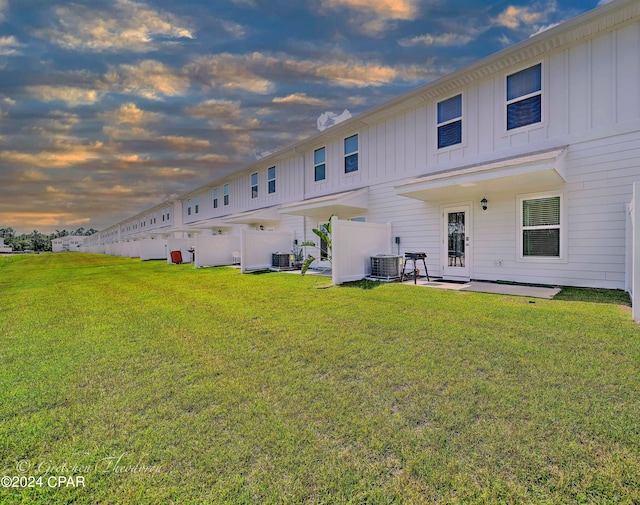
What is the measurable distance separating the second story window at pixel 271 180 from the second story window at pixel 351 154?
5.81 metres

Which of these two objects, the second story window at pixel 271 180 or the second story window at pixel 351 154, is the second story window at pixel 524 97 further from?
the second story window at pixel 271 180

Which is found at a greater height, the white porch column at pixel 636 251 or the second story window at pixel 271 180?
the second story window at pixel 271 180

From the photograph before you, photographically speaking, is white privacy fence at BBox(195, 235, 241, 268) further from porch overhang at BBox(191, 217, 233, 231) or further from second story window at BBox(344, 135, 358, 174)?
second story window at BBox(344, 135, 358, 174)

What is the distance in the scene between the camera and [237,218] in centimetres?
1645

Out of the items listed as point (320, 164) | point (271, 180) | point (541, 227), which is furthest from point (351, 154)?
point (541, 227)

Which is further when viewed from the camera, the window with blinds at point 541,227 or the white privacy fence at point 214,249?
the white privacy fence at point 214,249

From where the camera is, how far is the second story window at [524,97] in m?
7.80

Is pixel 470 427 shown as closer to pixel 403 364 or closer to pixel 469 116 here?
pixel 403 364

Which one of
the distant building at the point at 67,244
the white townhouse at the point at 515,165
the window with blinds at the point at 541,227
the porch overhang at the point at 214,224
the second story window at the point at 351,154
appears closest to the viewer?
the white townhouse at the point at 515,165

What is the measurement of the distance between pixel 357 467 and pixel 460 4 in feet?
45.7

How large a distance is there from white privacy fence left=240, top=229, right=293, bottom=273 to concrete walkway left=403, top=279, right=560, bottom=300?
723 cm

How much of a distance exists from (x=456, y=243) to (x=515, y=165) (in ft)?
10.6

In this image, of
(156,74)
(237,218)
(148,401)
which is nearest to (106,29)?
(156,74)

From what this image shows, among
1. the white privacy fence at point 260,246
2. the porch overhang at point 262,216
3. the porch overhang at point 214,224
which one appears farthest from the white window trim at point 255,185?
the white privacy fence at point 260,246
